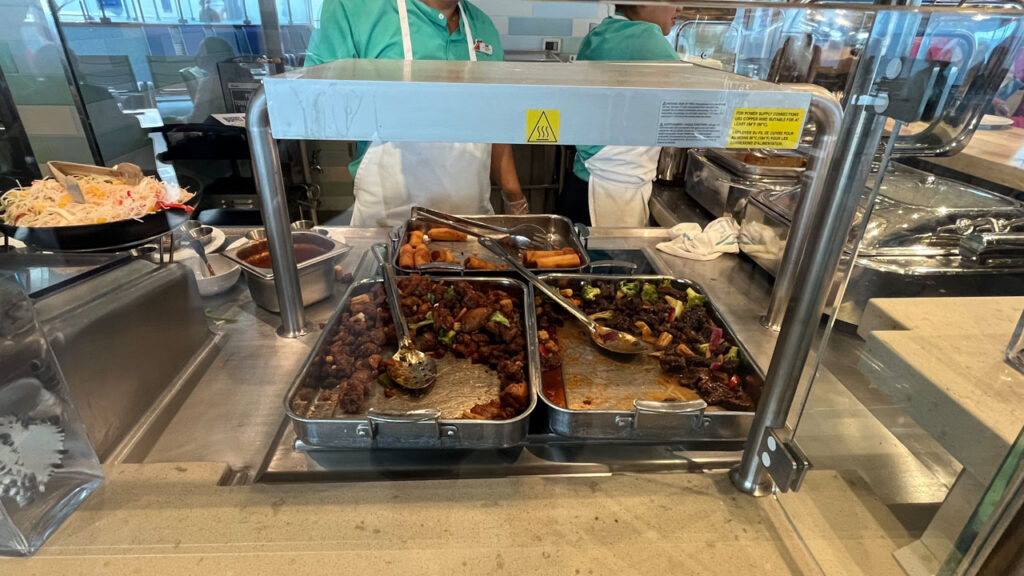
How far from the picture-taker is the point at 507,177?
2.04 meters

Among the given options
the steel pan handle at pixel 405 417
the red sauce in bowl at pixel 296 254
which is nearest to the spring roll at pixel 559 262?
the red sauce in bowl at pixel 296 254

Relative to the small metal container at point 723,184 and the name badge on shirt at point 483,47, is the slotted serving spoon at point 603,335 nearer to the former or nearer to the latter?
the small metal container at point 723,184

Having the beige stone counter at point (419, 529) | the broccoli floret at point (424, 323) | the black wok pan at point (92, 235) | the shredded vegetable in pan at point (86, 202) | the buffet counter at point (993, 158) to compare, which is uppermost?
the buffet counter at point (993, 158)

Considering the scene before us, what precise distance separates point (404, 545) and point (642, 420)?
0.34m

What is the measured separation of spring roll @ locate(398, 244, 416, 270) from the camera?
1.16 meters

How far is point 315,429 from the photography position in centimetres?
65

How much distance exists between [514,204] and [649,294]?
108 cm

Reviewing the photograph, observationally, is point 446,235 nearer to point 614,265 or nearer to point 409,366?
point 614,265

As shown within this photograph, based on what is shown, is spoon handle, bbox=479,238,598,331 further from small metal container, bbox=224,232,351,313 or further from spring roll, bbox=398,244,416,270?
small metal container, bbox=224,232,351,313

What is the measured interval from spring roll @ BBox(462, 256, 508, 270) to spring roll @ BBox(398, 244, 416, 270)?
0.40 feet

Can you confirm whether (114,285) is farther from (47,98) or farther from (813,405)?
(47,98)

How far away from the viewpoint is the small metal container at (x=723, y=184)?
1.57m

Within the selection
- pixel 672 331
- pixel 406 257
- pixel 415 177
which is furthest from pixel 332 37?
pixel 672 331

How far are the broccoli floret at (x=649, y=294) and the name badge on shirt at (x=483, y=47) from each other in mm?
1176
